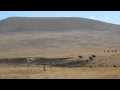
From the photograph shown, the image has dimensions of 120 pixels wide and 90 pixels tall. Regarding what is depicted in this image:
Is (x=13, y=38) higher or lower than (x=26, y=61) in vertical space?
higher

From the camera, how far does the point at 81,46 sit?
237 feet

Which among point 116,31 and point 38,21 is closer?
point 116,31

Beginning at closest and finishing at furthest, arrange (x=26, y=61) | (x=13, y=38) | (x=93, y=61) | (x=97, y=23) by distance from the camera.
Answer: (x=93, y=61) → (x=26, y=61) → (x=13, y=38) → (x=97, y=23)

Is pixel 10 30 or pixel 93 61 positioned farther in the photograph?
pixel 10 30

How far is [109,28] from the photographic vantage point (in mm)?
101562

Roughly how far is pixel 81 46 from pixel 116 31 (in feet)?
91.7
